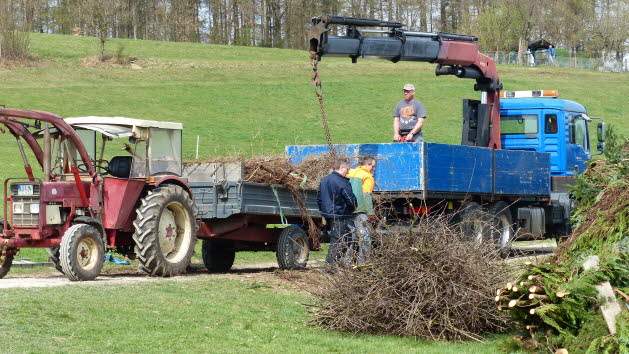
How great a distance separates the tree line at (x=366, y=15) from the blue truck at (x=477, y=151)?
208ft

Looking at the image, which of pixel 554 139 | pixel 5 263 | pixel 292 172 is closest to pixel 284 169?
pixel 292 172

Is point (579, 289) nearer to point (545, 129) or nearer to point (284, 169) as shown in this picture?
point (284, 169)

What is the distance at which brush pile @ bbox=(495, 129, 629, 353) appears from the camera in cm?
838

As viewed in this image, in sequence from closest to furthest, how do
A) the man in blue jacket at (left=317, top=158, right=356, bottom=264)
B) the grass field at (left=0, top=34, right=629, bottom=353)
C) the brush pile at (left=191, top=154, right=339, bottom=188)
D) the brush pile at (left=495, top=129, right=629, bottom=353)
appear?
the brush pile at (left=495, top=129, right=629, bottom=353) → the grass field at (left=0, top=34, right=629, bottom=353) → the man in blue jacket at (left=317, top=158, right=356, bottom=264) → the brush pile at (left=191, top=154, right=339, bottom=188)

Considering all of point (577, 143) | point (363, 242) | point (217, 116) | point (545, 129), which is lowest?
point (363, 242)

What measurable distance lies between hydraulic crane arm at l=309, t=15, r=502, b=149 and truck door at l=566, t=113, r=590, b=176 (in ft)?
5.90

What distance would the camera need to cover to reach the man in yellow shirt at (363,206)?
10516 mm

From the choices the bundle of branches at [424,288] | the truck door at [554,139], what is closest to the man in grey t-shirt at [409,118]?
the truck door at [554,139]

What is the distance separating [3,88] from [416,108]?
32825mm

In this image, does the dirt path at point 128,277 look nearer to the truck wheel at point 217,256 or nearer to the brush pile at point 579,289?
the truck wheel at point 217,256

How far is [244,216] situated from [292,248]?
3.99 ft

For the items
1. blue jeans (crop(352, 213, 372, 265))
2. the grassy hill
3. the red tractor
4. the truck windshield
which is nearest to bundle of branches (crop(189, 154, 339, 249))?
the red tractor

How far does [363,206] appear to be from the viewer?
13.2 m

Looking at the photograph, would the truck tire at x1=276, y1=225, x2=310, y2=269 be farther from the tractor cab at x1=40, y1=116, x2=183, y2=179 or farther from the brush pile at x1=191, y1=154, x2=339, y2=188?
the tractor cab at x1=40, y1=116, x2=183, y2=179
